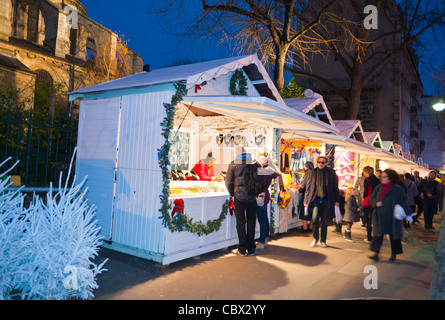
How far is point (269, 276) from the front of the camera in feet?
16.5

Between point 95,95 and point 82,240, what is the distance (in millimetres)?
3701

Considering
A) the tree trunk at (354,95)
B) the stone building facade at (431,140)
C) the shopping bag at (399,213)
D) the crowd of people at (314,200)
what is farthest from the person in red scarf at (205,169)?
the stone building facade at (431,140)

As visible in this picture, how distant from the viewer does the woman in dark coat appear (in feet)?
20.1

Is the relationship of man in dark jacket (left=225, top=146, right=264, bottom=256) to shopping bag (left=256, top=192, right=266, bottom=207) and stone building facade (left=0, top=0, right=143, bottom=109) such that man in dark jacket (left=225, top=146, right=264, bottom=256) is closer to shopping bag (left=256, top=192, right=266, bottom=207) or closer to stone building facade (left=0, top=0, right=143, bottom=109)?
shopping bag (left=256, top=192, right=266, bottom=207)

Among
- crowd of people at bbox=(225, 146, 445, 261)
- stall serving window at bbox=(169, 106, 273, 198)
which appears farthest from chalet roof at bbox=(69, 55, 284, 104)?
crowd of people at bbox=(225, 146, 445, 261)

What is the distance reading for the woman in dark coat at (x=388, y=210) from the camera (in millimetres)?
6125

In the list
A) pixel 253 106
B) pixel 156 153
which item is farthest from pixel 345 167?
pixel 156 153

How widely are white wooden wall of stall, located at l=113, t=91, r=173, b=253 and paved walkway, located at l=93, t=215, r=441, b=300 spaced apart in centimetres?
45

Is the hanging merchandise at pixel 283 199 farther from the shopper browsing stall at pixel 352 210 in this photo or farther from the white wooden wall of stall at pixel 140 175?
the white wooden wall of stall at pixel 140 175

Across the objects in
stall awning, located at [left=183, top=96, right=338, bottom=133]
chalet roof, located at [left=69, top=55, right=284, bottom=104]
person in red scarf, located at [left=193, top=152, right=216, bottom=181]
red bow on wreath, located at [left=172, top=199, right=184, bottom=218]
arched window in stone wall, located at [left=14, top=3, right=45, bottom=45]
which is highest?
arched window in stone wall, located at [left=14, top=3, right=45, bottom=45]

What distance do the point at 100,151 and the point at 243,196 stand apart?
283 centimetres

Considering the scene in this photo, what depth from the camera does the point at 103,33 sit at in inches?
1249

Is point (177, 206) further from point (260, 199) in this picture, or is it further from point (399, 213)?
point (399, 213)

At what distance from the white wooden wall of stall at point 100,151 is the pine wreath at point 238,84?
2.39 m
